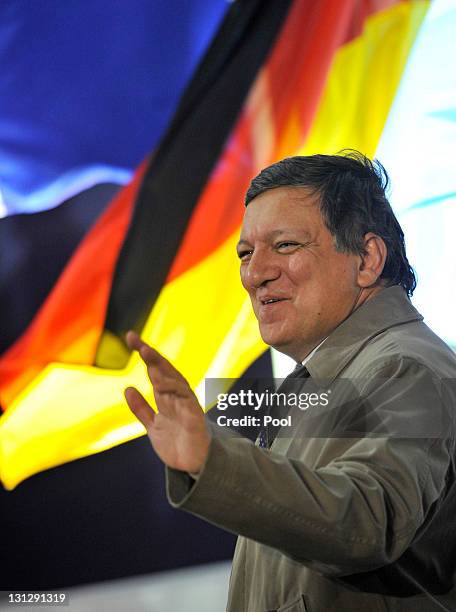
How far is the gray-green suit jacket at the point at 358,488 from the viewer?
625mm

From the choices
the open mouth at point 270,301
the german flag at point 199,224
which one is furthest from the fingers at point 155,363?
the german flag at point 199,224

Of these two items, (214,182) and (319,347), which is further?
(214,182)

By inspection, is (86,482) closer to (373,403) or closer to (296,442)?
(296,442)

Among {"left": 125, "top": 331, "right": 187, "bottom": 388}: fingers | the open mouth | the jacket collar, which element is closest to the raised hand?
{"left": 125, "top": 331, "right": 187, "bottom": 388}: fingers

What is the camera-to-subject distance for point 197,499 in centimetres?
62

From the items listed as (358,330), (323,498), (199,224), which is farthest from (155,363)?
(199,224)

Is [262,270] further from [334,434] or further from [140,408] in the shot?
[140,408]

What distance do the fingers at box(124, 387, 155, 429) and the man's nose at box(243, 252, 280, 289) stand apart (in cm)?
47

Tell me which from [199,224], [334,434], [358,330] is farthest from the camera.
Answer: [199,224]

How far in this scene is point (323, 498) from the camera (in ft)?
2.07

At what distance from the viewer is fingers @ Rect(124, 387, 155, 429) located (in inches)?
26.2

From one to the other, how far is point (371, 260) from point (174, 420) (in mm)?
575

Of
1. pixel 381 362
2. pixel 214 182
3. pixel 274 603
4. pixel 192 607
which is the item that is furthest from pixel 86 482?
pixel 381 362

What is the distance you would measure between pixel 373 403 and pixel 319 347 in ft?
0.86
